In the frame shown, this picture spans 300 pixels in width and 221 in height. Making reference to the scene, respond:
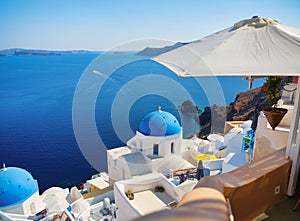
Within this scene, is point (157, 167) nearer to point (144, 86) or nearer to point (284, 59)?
point (284, 59)

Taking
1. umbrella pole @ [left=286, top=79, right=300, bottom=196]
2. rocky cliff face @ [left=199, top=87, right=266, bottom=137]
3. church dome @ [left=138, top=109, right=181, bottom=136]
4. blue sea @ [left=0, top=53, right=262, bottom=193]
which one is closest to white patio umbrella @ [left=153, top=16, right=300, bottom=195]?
umbrella pole @ [left=286, top=79, right=300, bottom=196]

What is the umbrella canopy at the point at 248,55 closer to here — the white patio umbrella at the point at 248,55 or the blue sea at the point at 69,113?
the white patio umbrella at the point at 248,55

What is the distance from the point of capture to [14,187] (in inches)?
357

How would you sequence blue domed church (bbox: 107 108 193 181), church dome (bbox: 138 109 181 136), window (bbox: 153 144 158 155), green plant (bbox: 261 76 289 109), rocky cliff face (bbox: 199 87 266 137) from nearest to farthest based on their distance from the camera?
green plant (bbox: 261 76 289 109) < blue domed church (bbox: 107 108 193 181) < church dome (bbox: 138 109 181 136) < window (bbox: 153 144 158 155) < rocky cliff face (bbox: 199 87 266 137)

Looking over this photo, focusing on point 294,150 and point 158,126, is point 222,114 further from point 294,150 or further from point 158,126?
point 294,150

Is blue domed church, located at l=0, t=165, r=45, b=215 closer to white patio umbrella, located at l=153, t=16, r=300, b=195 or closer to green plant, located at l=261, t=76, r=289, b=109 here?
white patio umbrella, located at l=153, t=16, r=300, b=195

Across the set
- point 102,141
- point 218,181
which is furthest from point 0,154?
point 218,181

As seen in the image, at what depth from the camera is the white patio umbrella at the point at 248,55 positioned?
1.89 m

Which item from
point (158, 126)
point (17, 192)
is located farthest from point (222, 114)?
point (17, 192)

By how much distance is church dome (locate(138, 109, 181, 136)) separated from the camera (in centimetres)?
1166

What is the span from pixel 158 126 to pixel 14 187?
676 centimetres

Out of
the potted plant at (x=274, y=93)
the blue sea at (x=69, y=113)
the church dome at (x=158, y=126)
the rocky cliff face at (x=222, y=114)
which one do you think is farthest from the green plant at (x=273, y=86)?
the rocky cliff face at (x=222, y=114)

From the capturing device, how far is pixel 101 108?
4631cm

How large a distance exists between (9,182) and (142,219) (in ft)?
32.1
